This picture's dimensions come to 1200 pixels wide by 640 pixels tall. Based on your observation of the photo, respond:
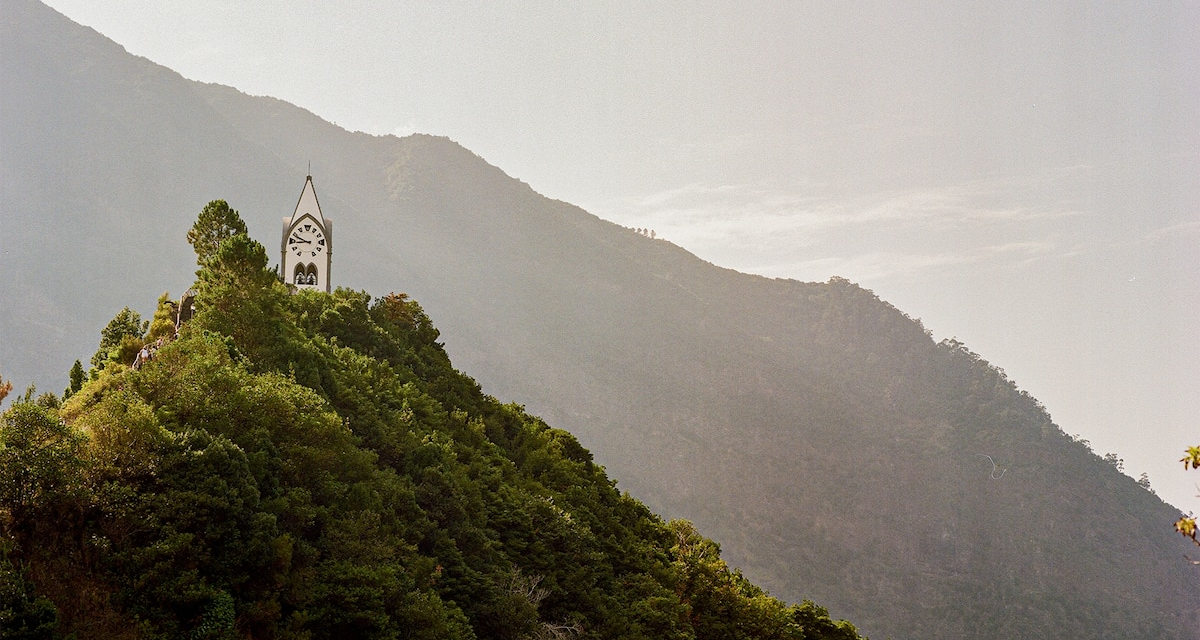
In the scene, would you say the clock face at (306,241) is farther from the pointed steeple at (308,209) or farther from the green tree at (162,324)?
the green tree at (162,324)

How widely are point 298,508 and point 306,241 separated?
31.7 metres

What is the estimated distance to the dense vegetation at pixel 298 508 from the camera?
20031 millimetres

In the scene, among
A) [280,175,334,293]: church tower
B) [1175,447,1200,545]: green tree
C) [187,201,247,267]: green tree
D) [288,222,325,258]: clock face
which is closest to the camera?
[1175,447,1200,545]: green tree

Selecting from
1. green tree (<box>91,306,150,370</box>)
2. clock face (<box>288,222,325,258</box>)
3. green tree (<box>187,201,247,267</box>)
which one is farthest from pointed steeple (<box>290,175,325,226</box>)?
green tree (<box>187,201,247,267</box>)

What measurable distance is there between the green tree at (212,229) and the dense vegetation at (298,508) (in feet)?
0.38

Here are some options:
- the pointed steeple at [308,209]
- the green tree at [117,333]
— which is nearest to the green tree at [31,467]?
the green tree at [117,333]

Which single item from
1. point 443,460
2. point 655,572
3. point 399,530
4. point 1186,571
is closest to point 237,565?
point 399,530

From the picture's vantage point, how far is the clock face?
54.9 m

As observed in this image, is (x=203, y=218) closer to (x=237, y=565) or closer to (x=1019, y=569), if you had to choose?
(x=237, y=565)

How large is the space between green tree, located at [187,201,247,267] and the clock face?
14312 millimetres

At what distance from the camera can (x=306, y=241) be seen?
55.0 meters

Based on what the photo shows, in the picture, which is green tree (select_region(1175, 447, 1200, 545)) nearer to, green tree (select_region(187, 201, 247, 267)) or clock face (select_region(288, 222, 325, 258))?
green tree (select_region(187, 201, 247, 267))

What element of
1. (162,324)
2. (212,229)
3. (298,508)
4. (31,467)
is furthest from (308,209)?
(31,467)

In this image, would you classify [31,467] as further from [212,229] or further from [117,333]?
[117,333]
